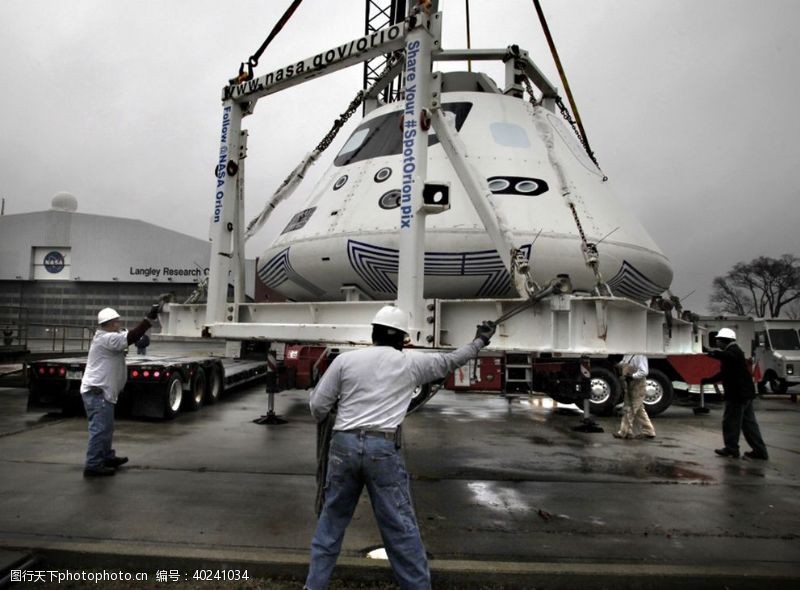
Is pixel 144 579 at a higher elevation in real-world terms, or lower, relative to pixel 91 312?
lower

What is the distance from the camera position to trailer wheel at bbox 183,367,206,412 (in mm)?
10523

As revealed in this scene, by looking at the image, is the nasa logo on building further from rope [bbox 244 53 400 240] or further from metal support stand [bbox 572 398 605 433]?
metal support stand [bbox 572 398 605 433]

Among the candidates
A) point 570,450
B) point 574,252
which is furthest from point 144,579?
point 570,450

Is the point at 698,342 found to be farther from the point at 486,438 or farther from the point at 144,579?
the point at 144,579

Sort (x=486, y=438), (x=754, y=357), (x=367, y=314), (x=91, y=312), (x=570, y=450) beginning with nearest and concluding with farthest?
(x=367, y=314) < (x=570, y=450) < (x=486, y=438) < (x=754, y=357) < (x=91, y=312)

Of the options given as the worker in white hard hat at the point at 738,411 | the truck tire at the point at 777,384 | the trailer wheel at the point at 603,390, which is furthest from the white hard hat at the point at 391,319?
the truck tire at the point at 777,384

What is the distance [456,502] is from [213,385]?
786 centimetres

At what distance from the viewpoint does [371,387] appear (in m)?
3.22

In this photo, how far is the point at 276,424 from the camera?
9.38 m

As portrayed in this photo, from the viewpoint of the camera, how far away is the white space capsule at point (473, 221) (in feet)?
20.9

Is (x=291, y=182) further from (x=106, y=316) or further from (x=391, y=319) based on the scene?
(x=391, y=319)

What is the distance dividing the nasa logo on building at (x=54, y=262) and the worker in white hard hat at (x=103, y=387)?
1127 inches

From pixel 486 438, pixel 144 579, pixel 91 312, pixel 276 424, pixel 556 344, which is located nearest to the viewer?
pixel 144 579

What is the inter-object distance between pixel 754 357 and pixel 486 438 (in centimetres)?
1417
